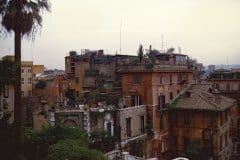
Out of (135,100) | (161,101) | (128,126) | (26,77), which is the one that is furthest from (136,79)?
(26,77)

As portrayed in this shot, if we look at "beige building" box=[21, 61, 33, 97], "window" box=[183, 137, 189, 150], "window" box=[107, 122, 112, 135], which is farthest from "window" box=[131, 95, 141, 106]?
"beige building" box=[21, 61, 33, 97]

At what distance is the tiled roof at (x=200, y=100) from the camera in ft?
119

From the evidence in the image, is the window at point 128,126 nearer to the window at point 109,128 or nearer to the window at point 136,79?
the window at point 109,128

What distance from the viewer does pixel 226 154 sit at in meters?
40.2

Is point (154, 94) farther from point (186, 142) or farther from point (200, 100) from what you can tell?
point (186, 142)

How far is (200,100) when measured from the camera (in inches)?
1474

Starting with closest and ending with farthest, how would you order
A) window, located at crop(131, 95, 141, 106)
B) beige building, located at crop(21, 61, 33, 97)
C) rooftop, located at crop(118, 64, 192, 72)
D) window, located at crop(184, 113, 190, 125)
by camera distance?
rooftop, located at crop(118, 64, 192, 72), window, located at crop(131, 95, 141, 106), window, located at crop(184, 113, 190, 125), beige building, located at crop(21, 61, 33, 97)

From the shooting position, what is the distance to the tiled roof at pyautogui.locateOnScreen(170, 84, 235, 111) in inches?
1431

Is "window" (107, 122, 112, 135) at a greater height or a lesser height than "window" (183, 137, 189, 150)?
greater

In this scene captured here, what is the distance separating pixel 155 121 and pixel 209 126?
5698 millimetres

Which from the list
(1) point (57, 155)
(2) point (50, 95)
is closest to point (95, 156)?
(1) point (57, 155)

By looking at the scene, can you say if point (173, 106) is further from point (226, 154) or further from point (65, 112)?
point (65, 112)

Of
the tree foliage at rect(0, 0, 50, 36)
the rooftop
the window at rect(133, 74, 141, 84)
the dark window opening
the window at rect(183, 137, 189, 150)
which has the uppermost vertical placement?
the tree foliage at rect(0, 0, 50, 36)

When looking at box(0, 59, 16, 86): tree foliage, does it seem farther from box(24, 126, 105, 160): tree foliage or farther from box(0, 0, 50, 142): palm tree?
box(24, 126, 105, 160): tree foliage
